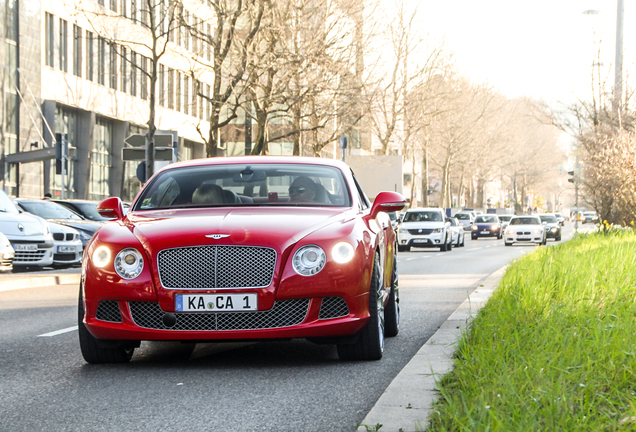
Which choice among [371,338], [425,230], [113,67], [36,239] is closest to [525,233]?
[425,230]

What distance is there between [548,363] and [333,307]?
5.35ft

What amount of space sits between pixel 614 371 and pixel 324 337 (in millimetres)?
2038

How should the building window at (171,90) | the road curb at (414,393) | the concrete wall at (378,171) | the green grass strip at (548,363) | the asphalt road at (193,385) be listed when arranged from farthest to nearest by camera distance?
1. the concrete wall at (378,171)
2. the building window at (171,90)
3. the asphalt road at (193,385)
4. the road curb at (414,393)
5. the green grass strip at (548,363)

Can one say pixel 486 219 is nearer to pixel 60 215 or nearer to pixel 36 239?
pixel 60 215

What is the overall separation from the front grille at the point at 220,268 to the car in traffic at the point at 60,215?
50.4 ft

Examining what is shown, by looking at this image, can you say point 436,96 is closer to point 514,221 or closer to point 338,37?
point 514,221

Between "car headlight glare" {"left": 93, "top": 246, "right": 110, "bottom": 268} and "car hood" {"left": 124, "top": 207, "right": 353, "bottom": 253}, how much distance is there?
23 cm

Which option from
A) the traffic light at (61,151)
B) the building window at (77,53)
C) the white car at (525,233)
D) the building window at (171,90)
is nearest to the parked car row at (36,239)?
the traffic light at (61,151)

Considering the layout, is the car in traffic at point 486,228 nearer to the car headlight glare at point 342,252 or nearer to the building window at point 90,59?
the building window at point 90,59

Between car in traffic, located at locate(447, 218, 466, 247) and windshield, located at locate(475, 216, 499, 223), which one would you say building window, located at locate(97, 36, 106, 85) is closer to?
car in traffic, located at locate(447, 218, 466, 247)

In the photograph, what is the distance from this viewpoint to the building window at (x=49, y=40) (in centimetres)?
3853

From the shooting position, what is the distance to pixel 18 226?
690 inches

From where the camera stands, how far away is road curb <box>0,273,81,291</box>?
14.7 meters

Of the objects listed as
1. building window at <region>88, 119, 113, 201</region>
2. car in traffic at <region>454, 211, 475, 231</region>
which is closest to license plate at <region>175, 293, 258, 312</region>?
building window at <region>88, 119, 113, 201</region>
